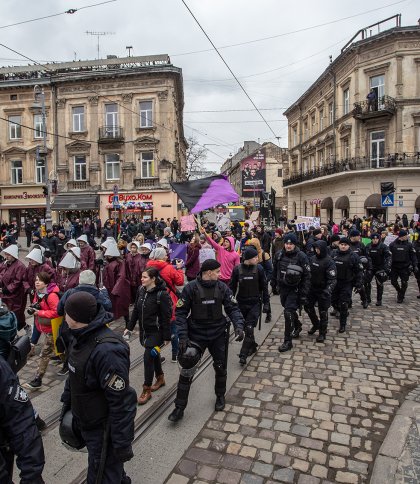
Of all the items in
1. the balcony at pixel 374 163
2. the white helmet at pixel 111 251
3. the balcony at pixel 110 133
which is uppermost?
the balcony at pixel 110 133

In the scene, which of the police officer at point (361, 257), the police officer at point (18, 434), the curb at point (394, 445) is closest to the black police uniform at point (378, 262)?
the police officer at point (361, 257)

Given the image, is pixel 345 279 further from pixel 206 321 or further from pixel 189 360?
pixel 189 360

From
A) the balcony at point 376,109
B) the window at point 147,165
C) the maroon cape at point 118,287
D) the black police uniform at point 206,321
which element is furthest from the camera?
the window at point 147,165

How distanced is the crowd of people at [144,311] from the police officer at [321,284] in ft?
0.06

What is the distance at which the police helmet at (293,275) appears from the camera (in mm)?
Result: 6195

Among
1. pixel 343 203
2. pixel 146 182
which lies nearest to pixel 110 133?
pixel 146 182

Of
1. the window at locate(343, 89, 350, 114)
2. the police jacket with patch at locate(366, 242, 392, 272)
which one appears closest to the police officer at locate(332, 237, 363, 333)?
the police jacket with patch at locate(366, 242, 392, 272)

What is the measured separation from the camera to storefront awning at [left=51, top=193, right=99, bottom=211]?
105 ft

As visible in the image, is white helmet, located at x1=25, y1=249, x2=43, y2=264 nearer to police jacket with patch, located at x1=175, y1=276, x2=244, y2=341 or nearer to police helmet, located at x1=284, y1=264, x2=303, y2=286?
police jacket with patch, located at x1=175, y1=276, x2=244, y2=341

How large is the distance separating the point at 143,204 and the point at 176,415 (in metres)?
28.7

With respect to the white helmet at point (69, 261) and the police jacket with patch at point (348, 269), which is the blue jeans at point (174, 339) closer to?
the white helmet at point (69, 261)

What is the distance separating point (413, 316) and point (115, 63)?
32.1 metres

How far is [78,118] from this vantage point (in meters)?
33.2

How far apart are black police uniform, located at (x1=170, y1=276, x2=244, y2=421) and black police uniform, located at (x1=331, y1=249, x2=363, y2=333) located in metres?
3.60
